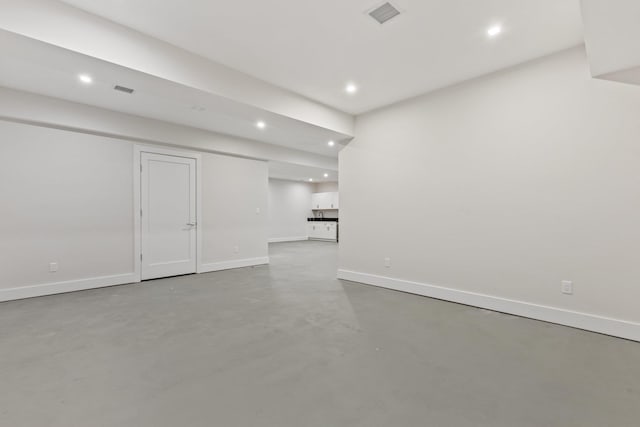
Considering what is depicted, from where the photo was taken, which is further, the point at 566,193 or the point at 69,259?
the point at 69,259

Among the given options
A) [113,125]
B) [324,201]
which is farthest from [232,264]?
[324,201]

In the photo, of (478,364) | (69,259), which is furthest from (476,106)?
(69,259)

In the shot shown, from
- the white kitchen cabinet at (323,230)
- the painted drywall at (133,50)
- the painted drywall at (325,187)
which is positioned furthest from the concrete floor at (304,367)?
the painted drywall at (325,187)

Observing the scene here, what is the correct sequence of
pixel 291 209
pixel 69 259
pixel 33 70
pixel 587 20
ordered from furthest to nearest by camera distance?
pixel 291 209 < pixel 69 259 < pixel 33 70 < pixel 587 20

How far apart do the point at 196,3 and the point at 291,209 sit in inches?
372

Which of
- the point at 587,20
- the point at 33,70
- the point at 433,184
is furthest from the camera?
the point at 433,184

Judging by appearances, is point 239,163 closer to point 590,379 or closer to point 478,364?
point 478,364

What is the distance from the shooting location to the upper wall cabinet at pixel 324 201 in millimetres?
11438

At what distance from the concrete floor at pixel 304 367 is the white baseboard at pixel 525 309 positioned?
5.1 inches

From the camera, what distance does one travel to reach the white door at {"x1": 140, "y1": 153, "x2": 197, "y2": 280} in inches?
196

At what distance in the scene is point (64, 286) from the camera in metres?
4.16

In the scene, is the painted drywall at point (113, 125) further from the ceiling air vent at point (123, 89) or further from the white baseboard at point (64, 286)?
the white baseboard at point (64, 286)

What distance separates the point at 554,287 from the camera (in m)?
2.97

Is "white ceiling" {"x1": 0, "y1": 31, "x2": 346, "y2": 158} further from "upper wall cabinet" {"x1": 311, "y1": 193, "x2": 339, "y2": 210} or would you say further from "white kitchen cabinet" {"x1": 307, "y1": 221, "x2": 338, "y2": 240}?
"white kitchen cabinet" {"x1": 307, "y1": 221, "x2": 338, "y2": 240}
